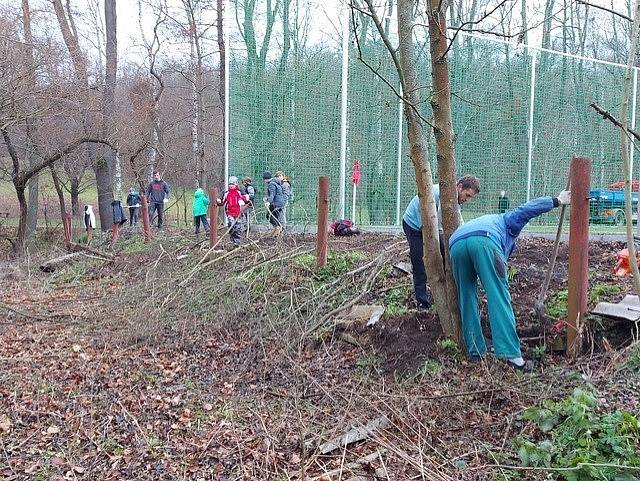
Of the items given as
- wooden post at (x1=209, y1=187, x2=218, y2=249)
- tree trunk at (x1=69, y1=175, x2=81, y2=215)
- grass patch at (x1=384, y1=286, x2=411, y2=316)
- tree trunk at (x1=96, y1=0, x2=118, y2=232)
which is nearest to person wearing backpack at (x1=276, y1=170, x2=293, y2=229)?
wooden post at (x1=209, y1=187, x2=218, y2=249)

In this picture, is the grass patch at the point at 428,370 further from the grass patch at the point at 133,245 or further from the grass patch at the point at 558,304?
the grass patch at the point at 133,245

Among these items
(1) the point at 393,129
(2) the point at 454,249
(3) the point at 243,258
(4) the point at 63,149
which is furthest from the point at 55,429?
(4) the point at 63,149

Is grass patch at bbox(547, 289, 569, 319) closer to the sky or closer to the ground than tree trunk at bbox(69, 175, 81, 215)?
closer to the ground

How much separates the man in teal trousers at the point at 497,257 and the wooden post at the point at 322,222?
303 cm

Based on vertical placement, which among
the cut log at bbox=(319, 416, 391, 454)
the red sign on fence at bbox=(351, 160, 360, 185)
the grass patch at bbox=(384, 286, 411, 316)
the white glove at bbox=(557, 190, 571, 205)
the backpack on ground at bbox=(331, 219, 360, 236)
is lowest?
the cut log at bbox=(319, 416, 391, 454)

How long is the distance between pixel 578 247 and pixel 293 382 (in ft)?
8.10

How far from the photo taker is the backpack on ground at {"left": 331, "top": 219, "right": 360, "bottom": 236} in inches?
420

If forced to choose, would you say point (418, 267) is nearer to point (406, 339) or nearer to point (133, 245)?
point (406, 339)

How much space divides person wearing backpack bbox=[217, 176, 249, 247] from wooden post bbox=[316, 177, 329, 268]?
2228mm

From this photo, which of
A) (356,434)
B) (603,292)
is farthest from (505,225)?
(356,434)

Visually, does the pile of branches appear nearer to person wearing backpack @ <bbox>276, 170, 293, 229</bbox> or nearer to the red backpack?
the red backpack

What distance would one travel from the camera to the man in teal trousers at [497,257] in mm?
4660

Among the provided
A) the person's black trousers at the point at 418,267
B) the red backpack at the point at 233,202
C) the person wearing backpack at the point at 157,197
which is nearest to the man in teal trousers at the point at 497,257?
the person's black trousers at the point at 418,267

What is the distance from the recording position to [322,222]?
7.76m
